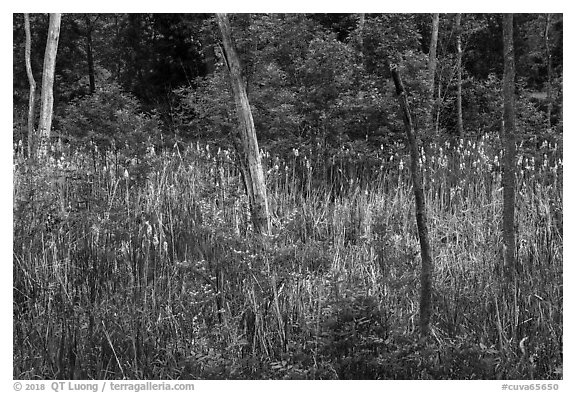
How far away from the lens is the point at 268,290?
13.3ft

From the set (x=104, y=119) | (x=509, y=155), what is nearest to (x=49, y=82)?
(x=509, y=155)

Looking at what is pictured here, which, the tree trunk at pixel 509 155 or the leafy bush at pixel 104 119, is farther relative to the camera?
the leafy bush at pixel 104 119

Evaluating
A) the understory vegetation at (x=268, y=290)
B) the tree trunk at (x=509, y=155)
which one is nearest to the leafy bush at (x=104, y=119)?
the understory vegetation at (x=268, y=290)

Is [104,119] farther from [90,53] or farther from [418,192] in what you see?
[418,192]

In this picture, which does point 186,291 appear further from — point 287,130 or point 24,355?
point 287,130

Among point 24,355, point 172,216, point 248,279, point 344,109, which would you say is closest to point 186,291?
point 248,279

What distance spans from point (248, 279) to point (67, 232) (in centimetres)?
171

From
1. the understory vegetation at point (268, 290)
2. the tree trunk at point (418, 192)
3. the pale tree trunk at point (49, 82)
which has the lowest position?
the understory vegetation at point (268, 290)

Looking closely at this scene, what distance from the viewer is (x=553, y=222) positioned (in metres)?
5.25

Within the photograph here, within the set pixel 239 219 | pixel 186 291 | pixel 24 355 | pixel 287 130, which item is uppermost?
pixel 287 130

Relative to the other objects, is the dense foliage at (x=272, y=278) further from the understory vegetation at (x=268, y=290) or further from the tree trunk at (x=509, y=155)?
the tree trunk at (x=509, y=155)

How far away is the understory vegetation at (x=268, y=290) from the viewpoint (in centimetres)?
347

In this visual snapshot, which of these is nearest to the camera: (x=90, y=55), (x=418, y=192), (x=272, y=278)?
(x=418, y=192)

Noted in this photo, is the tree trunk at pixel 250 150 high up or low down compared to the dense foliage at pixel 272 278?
up
